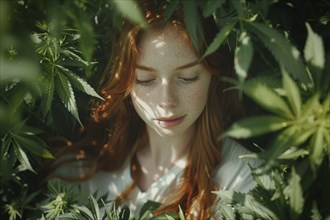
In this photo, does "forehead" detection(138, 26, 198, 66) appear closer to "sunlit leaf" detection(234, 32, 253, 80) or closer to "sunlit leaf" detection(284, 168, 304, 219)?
"sunlit leaf" detection(234, 32, 253, 80)

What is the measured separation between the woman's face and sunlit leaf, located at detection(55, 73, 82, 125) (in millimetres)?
252

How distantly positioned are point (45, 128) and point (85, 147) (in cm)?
20

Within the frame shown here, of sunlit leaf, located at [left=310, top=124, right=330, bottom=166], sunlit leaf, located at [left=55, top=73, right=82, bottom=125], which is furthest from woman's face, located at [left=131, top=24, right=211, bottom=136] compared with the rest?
sunlit leaf, located at [left=310, top=124, right=330, bottom=166]

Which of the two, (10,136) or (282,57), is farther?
(10,136)

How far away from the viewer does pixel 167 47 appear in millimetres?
1398

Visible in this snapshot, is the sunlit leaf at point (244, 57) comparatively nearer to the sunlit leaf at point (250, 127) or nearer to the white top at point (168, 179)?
the sunlit leaf at point (250, 127)

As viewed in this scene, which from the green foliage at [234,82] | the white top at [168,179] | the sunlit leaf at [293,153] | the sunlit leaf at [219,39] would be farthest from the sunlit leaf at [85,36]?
the white top at [168,179]

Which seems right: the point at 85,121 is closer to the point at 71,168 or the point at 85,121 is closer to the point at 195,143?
the point at 71,168

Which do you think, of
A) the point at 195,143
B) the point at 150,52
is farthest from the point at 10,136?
the point at 195,143

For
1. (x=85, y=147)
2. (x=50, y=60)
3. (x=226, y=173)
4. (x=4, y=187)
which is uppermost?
(x=50, y=60)

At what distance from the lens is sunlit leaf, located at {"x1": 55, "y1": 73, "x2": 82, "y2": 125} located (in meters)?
1.26

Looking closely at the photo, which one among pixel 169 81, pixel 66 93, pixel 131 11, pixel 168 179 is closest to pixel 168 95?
pixel 169 81

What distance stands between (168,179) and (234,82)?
846mm

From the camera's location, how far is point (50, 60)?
52.8 inches
